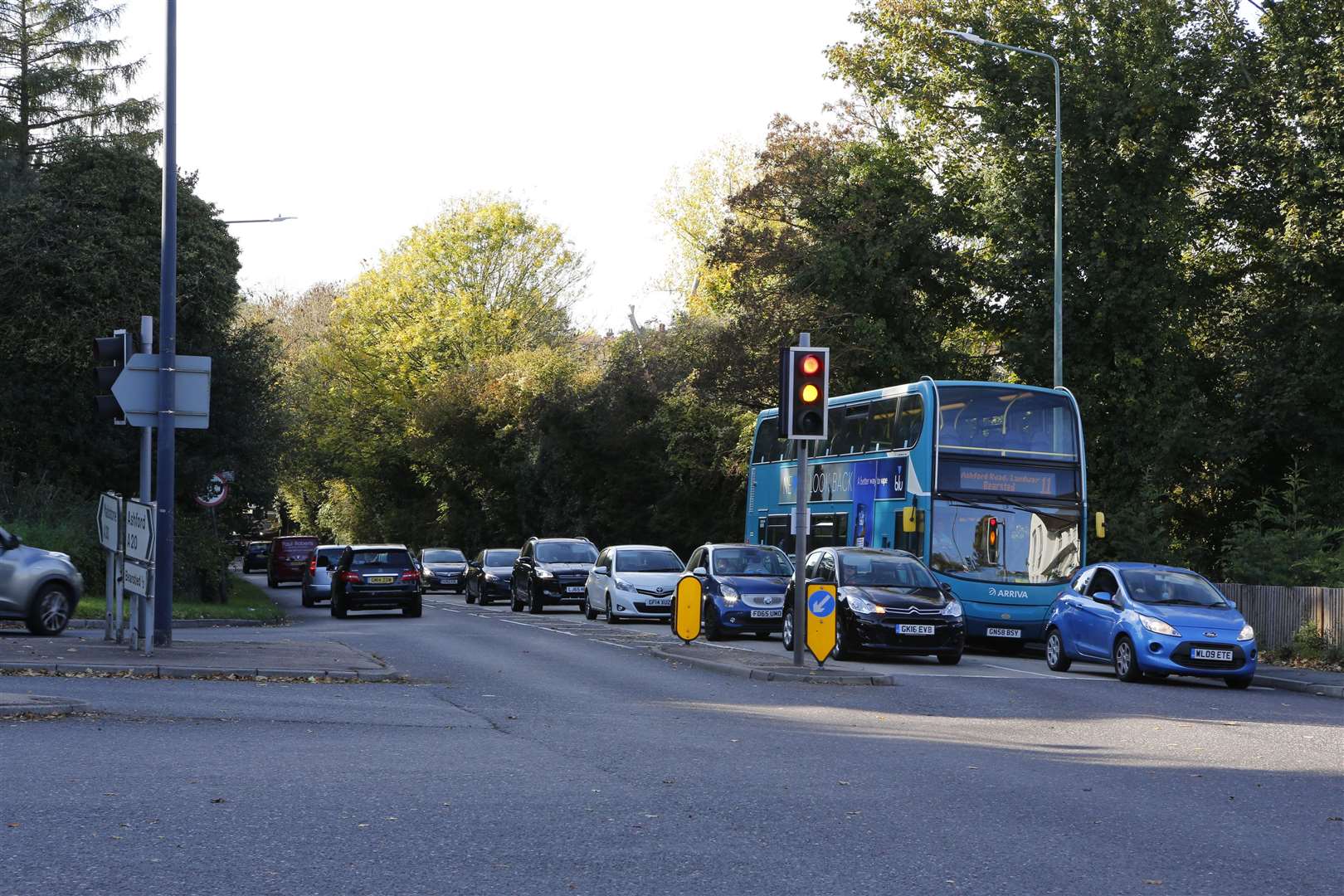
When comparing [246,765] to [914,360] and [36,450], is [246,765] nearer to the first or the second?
[36,450]

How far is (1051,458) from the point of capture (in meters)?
25.7

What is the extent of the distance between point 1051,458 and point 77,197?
21955 millimetres

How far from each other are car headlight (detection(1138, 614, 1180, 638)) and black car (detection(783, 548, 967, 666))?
2920mm

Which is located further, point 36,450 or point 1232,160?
point 1232,160

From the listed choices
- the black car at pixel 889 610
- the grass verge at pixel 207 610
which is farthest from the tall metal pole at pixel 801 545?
the grass verge at pixel 207 610

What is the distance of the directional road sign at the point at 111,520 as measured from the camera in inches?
707

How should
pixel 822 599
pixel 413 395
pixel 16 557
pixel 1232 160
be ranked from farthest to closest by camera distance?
1. pixel 413 395
2. pixel 1232 160
3. pixel 16 557
4. pixel 822 599

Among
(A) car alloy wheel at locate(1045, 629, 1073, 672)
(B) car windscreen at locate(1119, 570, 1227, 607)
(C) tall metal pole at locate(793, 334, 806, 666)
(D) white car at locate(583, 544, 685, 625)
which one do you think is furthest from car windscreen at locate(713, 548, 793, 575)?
(C) tall metal pole at locate(793, 334, 806, 666)

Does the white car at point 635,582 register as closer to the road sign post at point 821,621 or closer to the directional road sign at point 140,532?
the road sign post at point 821,621

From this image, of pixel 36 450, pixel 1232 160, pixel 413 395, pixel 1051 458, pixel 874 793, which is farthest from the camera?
pixel 413 395

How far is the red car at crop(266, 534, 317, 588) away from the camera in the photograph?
60.2 meters

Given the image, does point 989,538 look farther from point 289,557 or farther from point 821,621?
point 289,557

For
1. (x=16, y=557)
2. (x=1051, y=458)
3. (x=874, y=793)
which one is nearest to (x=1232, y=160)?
(x=1051, y=458)

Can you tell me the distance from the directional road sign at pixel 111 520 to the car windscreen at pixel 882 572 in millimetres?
9737
